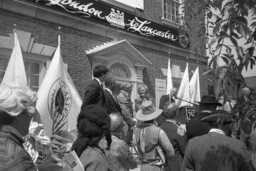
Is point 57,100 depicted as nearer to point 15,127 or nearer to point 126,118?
point 126,118

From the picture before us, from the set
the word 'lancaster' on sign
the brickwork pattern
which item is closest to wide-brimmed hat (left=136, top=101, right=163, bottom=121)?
the brickwork pattern

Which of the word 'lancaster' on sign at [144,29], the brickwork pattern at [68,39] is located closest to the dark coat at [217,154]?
the brickwork pattern at [68,39]

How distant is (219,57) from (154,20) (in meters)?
10.3

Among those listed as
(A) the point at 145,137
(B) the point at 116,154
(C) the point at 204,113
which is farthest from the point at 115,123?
(C) the point at 204,113

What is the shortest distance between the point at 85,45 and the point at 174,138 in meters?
5.42

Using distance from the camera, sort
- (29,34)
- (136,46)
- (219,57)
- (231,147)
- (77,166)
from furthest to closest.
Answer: (136,46) → (29,34) → (231,147) → (77,166) → (219,57)

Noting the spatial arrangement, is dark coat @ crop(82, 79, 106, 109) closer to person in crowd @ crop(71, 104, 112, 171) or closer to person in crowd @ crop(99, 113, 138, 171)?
person in crowd @ crop(99, 113, 138, 171)

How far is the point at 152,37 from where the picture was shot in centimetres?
→ 1180

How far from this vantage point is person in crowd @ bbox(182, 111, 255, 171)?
115 inches

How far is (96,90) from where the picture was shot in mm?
5430

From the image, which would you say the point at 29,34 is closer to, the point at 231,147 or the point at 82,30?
the point at 82,30

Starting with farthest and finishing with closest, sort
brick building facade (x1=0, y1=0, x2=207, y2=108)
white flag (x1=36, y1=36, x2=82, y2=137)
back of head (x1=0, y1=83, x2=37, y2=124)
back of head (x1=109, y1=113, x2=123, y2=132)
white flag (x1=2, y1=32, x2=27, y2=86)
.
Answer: brick building facade (x1=0, y1=0, x2=207, y2=108), white flag (x1=36, y1=36, x2=82, y2=137), white flag (x1=2, y1=32, x2=27, y2=86), back of head (x1=109, y1=113, x2=123, y2=132), back of head (x1=0, y1=83, x2=37, y2=124)

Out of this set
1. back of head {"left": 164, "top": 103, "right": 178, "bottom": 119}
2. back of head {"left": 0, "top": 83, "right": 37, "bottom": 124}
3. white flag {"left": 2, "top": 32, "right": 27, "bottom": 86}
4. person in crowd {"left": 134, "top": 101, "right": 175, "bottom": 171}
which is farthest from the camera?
white flag {"left": 2, "top": 32, "right": 27, "bottom": 86}

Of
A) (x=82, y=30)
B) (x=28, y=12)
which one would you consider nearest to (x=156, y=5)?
(x=82, y=30)
